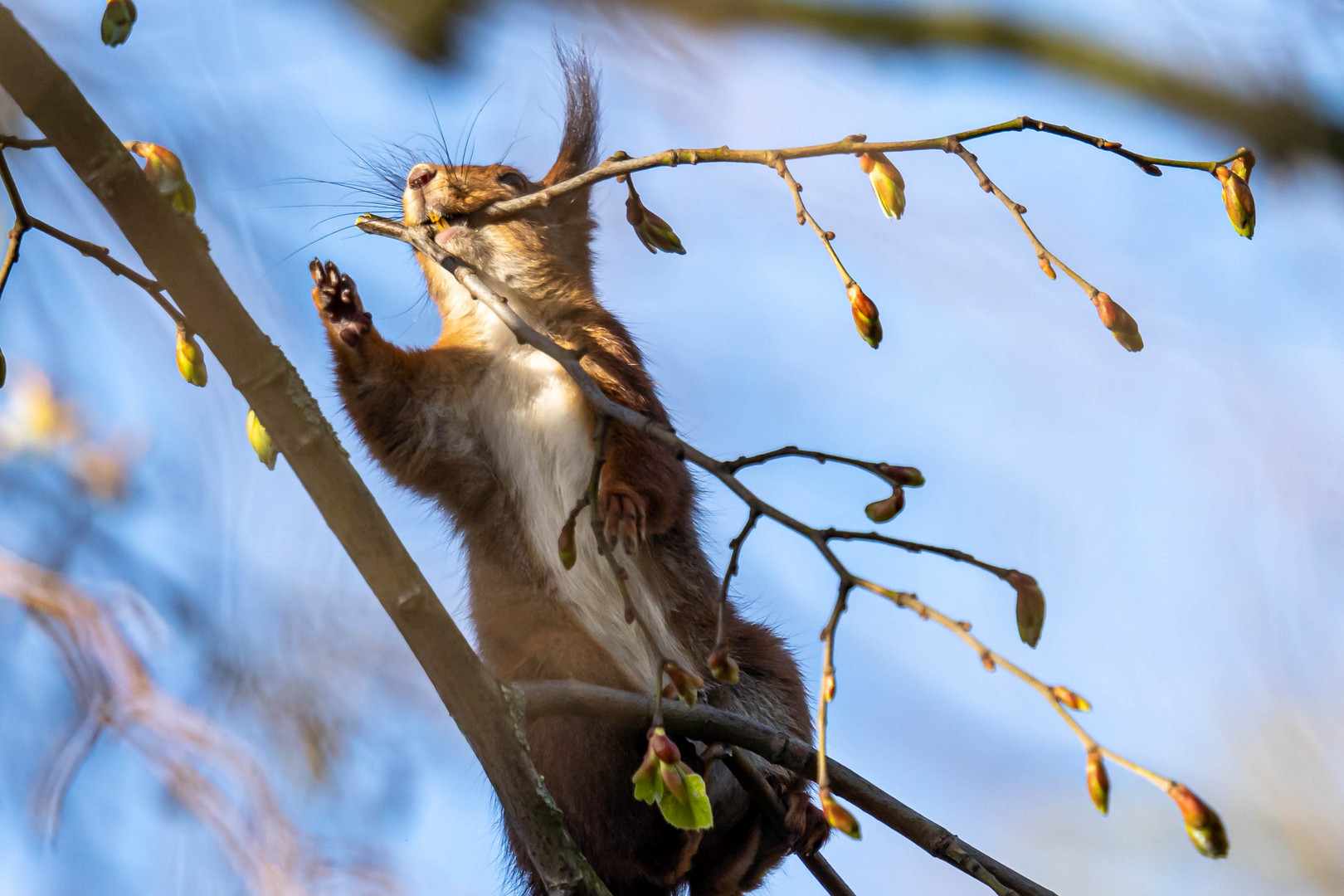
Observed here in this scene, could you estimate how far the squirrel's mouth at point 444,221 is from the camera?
365 cm

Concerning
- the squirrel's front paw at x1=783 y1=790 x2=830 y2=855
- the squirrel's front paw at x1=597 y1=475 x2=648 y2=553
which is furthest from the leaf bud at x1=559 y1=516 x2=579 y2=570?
the squirrel's front paw at x1=783 y1=790 x2=830 y2=855

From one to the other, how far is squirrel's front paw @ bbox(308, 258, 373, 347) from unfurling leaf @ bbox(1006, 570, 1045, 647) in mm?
2015

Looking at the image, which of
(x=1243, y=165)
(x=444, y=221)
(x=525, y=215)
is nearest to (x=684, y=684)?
(x=1243, y=165)

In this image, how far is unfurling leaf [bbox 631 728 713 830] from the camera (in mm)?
1780

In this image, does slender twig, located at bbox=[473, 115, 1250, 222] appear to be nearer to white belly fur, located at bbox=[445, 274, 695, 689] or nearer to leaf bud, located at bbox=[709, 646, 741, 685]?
leaf bud, located at bbox=[709, 646, 741, 685]

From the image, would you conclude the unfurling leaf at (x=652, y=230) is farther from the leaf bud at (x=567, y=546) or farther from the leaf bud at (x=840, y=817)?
the leaf bud at (x=840, y=817)

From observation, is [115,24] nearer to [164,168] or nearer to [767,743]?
[164,168]

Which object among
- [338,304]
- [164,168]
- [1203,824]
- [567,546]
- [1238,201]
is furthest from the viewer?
[338,304]

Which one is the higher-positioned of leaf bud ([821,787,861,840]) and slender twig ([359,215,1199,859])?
slender twig ([359,215,1199,859])

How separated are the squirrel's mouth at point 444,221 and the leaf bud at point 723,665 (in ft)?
7.24

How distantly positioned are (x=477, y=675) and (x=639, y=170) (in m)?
0.95

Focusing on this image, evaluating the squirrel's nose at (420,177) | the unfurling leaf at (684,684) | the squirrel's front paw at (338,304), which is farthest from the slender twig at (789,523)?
the squirrel's nose at (420,177)

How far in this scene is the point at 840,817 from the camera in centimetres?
159

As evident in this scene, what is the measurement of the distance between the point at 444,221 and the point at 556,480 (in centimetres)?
92
